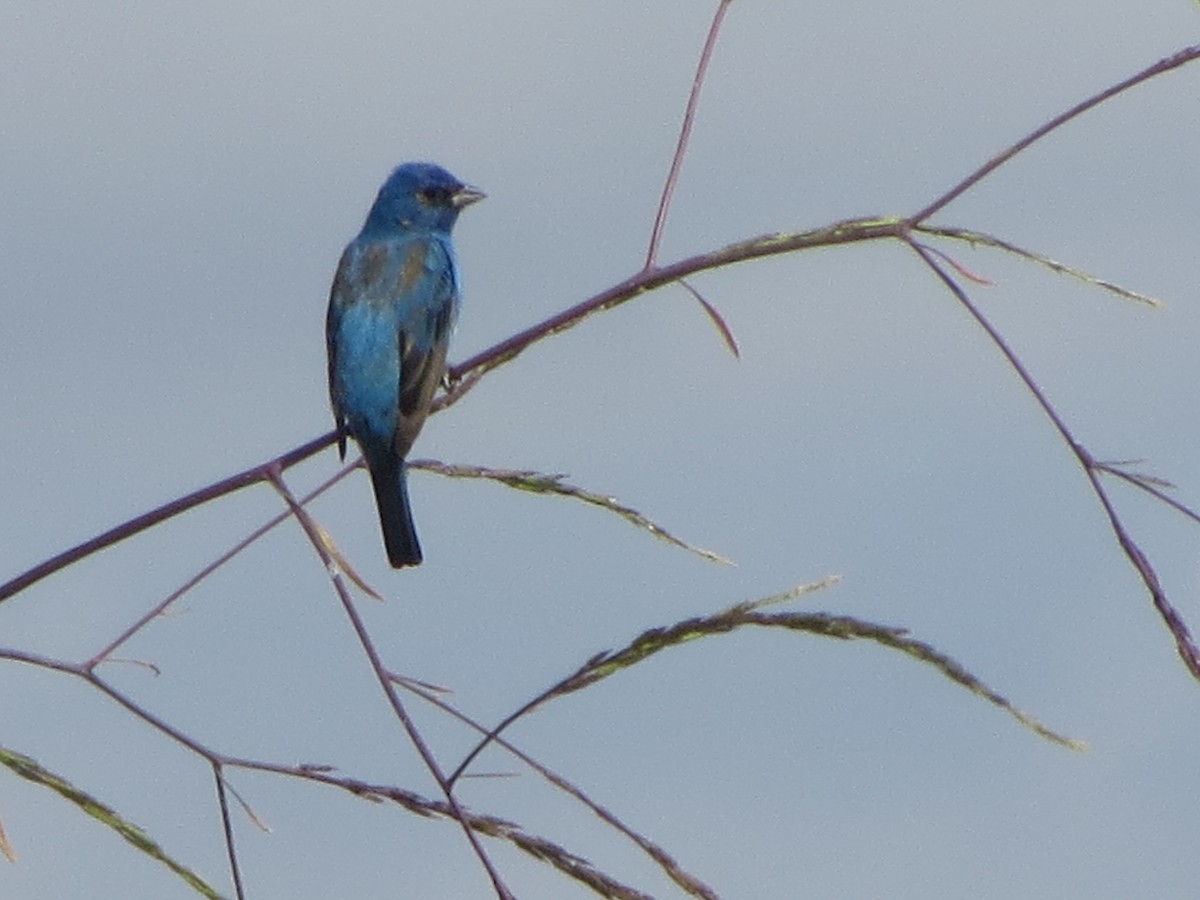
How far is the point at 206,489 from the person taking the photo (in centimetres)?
256

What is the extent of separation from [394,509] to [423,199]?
2474mm

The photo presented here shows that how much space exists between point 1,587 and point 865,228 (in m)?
1.05

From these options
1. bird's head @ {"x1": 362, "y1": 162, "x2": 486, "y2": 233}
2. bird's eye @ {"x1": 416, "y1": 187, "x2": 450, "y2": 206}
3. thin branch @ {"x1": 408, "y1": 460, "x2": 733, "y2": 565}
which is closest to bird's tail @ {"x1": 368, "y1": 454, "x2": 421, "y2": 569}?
bird's head @ {"x1": 362, "y1": 162, "x2": 486, "y2": 233}

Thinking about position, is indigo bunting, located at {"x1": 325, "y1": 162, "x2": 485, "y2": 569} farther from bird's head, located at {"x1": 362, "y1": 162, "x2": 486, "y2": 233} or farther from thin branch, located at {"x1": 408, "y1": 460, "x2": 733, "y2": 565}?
thin branch, located at {"x1": 408, "y1": 460, "x2": 733, "y2": 565}

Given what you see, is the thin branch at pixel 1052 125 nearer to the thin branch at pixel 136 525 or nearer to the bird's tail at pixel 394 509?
the thin branch at pixel 136 525

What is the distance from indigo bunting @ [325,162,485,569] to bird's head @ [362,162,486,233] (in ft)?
2.97

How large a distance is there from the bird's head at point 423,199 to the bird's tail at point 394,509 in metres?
2.18

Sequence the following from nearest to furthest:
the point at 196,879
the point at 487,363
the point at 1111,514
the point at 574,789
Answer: the point at 574,789, the point at 1111,514, the point at 196,879, the point at 487,363

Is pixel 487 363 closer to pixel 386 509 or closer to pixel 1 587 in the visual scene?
pixel 1 587

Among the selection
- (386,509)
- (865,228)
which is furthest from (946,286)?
(386,509)

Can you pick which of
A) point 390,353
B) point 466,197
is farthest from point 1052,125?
point 466,197

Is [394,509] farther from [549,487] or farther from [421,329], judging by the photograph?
[549,487]

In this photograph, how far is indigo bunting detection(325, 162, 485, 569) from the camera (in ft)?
23.0

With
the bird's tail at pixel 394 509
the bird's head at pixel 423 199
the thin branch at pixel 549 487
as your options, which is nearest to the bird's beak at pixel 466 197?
the bird's head at pixel 423 199
